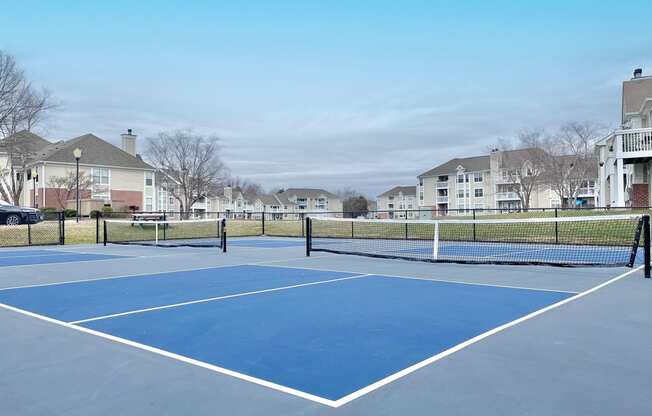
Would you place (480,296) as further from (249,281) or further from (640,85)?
(640,85)

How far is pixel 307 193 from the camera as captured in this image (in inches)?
4392

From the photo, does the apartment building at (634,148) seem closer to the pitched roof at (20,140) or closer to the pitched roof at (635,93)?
the pitched roof at (635,93)

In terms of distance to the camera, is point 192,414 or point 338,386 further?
point 338,386

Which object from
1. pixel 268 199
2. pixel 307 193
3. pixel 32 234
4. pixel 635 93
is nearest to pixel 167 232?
pixel 32 234

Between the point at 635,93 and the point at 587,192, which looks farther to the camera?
the point at 587,192

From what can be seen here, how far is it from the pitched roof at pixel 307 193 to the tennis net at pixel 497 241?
8179cm

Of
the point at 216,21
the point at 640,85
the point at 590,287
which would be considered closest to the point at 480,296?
the point at 590,287

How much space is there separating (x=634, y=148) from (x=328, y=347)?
2523 centimetres

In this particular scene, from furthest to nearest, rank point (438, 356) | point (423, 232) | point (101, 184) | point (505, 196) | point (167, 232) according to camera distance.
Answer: point (505, 196) → point (101, 184) → point (167, 232) → point (423, 232) → point (438, 356)

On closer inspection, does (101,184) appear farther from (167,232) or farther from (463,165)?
(463,165)

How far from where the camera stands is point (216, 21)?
16656 millimetres

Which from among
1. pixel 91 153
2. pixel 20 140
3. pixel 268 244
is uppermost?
pixel 91 153

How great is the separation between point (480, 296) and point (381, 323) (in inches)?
99.4

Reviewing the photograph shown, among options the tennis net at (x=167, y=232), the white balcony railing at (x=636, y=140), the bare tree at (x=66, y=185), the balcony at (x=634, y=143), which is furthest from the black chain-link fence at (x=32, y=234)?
the white balcony railing at (x=636, y=140)
